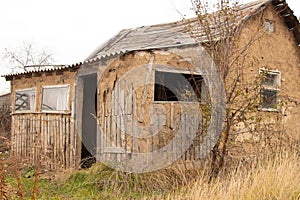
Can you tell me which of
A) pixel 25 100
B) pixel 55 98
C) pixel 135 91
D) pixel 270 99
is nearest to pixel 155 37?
pixel 135 91

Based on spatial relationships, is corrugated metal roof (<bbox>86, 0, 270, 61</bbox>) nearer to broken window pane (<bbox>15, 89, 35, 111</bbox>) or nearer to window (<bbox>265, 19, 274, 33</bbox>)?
window (<bbox>265, 19, 274, 33</bbox>)

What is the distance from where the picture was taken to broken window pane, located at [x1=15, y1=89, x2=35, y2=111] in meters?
12.2

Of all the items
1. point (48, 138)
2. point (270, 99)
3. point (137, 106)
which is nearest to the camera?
point (137, 106)

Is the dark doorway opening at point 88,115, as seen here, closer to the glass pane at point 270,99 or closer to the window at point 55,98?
the window at point 55,98

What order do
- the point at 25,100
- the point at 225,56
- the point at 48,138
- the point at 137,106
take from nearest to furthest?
the point at 225,56 < the point at 137,106 < the point at 48,138 < the point at 25,100

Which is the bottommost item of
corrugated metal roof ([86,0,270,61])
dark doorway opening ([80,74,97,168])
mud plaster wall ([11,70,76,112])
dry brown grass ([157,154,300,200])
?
dry brown grass ([157,154,300,200])

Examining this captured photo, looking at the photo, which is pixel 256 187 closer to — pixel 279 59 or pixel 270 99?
pixel 270 99

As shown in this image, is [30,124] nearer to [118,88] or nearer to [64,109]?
[64,109]

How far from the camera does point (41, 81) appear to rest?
11703 millimetres

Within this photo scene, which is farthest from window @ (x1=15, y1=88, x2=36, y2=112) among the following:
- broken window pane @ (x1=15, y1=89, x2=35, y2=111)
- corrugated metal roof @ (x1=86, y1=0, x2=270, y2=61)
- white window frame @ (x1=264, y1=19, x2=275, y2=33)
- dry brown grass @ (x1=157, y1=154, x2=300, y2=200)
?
dry brown grass @ (x1=157, y1=154, x2=300, y2=200)

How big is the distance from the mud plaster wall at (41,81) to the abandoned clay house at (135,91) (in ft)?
0.09

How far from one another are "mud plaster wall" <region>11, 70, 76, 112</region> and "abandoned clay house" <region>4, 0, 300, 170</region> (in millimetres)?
28

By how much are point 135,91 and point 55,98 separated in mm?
3606

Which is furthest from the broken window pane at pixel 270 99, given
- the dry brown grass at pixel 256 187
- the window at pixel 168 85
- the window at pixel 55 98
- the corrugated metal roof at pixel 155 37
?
the window at pixel 55 98
